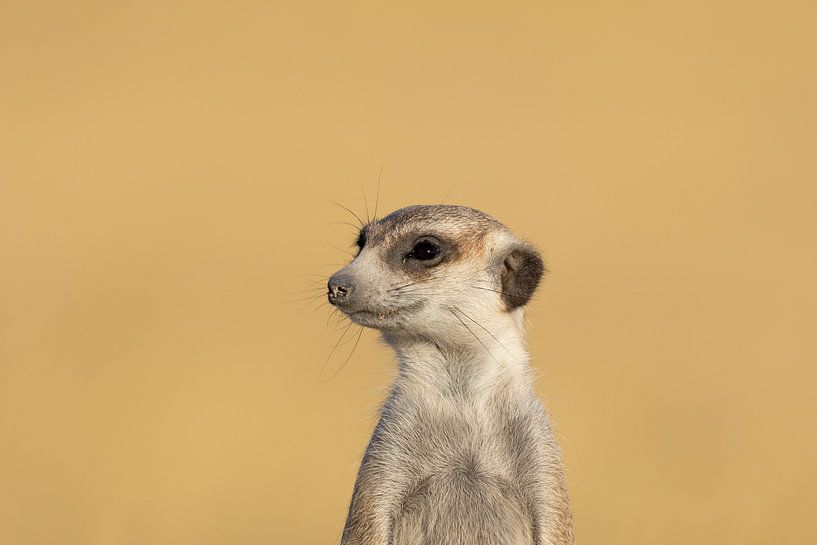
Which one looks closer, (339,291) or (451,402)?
(339,291)

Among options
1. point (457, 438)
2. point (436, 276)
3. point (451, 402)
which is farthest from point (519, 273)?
point (457, 438)

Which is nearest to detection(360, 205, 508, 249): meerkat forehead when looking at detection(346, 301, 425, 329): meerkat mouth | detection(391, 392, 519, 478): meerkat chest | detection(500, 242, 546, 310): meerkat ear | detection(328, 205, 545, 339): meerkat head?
detection(328, 205, 545, 339): meerkat head

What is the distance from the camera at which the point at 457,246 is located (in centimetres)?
623

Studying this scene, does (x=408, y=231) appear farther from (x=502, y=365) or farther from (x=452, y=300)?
(x=502, y=365)

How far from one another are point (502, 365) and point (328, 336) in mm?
7894

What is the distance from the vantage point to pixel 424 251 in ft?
20.3

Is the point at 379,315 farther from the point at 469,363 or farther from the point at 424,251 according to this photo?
the point at 469,363

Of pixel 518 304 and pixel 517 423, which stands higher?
pixel 518 304

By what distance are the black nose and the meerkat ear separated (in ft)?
2.64

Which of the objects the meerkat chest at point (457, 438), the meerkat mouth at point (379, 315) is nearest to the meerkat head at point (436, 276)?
the meerkat mouth at point (379, 315)

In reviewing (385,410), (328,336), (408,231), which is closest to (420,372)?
(385,410)

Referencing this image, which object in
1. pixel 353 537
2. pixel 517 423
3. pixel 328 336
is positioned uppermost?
pixel 328 336

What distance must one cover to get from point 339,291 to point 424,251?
1.57ft

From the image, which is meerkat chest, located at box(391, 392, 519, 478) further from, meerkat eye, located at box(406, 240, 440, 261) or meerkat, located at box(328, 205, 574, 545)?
meerkat eye, located at box(406, 240, 440, 261)
